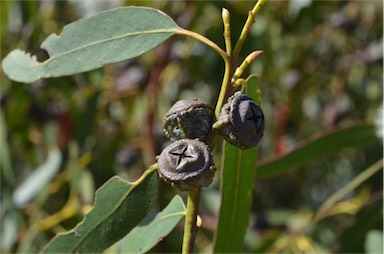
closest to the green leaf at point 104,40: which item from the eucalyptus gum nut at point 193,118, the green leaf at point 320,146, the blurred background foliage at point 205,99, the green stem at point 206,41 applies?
the green stem at point 206,41

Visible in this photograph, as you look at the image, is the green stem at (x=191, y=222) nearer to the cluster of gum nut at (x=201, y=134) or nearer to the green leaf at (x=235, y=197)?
the cluster of gum nut at (x=201, y=134)

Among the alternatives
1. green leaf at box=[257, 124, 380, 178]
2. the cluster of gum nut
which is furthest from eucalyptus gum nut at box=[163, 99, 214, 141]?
green leaf at box=[257, 124, 380, 178]

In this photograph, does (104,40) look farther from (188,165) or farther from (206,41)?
(188,165)

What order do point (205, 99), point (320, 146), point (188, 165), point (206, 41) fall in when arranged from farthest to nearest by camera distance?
1. point (205, 99)
2. point (320, 146)
3. point (206, 41)
4. point (188, 165)

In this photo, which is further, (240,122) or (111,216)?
(111,216)

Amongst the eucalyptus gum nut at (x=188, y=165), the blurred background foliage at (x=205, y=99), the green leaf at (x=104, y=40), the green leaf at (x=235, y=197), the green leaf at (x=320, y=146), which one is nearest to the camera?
the eucalyptus gum nut at (x=188, y=165)

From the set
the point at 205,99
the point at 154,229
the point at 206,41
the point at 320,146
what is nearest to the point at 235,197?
the point at 154,229

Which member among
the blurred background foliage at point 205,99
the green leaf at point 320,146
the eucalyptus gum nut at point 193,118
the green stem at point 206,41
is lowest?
the blurred background foliage at point 205,99
